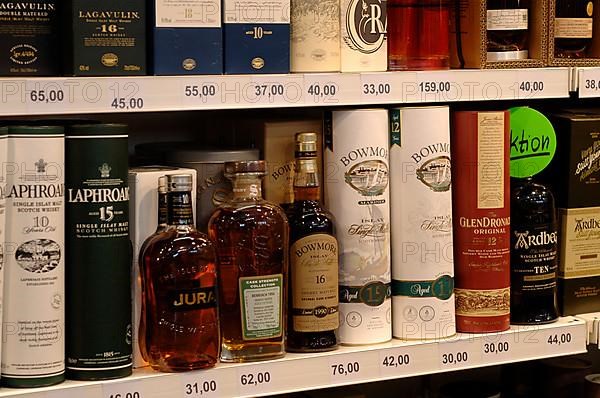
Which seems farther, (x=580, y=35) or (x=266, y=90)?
(x=580, y=35)

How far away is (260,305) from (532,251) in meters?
0.44

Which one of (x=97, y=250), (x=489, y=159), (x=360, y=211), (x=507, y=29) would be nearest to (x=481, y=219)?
(x=489, y=159)

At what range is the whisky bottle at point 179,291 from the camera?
133 cm

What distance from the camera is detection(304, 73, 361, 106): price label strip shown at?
142 cm

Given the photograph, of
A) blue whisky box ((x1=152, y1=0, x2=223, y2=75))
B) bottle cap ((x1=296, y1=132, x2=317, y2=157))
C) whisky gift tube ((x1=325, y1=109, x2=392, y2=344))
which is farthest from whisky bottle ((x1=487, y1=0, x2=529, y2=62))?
blue whisky box ((x1=152, y1=0, x2=223, y2=75))

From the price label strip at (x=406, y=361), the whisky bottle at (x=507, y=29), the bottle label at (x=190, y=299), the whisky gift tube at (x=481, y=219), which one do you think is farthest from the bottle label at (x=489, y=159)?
the bottle label at (x=190, y=299)

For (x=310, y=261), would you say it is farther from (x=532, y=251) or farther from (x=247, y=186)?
(x=532, y=251)

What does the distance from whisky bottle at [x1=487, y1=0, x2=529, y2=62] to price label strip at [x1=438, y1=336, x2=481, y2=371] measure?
42 cm

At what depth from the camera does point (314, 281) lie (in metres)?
1.43

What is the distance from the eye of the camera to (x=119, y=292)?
52.5 inches

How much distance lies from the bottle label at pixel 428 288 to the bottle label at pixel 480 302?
45mm

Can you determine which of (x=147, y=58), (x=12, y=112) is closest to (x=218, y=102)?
(x=147, y=58)

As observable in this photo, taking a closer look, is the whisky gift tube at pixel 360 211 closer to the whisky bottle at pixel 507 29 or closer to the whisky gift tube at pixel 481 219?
the whisky gift tube at pixel 481 219

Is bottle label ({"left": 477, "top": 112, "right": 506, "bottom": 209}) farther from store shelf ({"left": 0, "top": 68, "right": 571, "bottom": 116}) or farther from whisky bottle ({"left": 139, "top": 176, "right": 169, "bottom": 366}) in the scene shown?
whisky bottle ({"left": 139, "top": 176, "right": 169, "bottom": 366})
